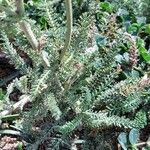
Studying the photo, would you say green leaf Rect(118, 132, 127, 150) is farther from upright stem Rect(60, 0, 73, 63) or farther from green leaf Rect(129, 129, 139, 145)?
upright stem Rect(60, 0, 73, 63)

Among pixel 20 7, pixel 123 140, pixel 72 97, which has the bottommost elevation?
pixel 123 140

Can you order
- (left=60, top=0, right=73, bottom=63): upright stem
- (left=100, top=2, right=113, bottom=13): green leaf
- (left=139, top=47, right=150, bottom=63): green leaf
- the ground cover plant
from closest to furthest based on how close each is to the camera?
(left=60, top=0, right=73, bottom=63): upright stem
the ground cover plant
(left=139, top=47, right=150, bottom=63): green leaf
(left=100, top=2, right=113, bottom=13): green leaf

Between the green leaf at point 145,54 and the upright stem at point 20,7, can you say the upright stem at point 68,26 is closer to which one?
the upright stem at point 20,7

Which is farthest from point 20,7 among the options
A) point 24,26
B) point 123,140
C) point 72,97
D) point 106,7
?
point 106,7

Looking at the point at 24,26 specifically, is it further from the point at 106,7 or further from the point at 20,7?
the point at 106,7

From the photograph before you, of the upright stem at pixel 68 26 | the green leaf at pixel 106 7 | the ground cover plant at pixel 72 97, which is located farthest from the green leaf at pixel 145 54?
the upright stem at pixel 68 26

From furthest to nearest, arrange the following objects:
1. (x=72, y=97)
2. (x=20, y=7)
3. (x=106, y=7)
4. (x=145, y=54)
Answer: (x=106, y=7) < (x=145, y=54) < (x=72, y=97) < (x=20, y=7)

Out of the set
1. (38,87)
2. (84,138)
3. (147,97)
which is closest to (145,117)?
(147,97)

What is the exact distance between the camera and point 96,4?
160 centimetres

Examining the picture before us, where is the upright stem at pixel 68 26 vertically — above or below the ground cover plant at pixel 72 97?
above

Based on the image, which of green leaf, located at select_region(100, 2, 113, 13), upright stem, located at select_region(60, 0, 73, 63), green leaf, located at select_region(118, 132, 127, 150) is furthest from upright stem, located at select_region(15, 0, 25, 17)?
green leaf, located at select_region(100, 2, 113, 13)

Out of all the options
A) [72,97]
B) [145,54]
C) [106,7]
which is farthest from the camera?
[106,7]

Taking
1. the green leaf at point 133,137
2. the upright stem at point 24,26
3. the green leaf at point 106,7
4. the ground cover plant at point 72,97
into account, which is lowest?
the green leaf at point 133,137

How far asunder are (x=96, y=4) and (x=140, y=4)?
215mm
